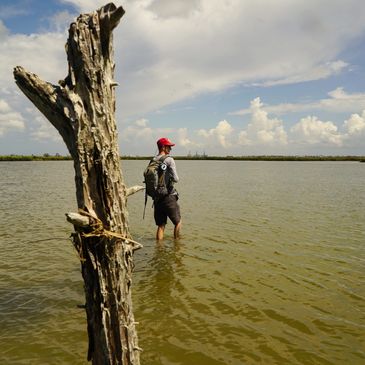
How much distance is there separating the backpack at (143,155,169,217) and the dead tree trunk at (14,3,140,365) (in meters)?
6.18

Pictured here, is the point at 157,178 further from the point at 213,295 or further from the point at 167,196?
the point at 213,295

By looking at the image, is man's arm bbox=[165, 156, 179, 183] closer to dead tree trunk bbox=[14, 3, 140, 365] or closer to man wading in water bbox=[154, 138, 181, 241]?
man wading in water bbox=[154, 138, 181, 241]

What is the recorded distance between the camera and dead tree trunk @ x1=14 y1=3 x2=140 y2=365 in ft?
11.1

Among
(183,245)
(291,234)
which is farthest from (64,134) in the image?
(291,234)

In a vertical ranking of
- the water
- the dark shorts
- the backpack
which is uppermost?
the backpack

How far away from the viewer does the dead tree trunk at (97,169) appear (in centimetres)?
340

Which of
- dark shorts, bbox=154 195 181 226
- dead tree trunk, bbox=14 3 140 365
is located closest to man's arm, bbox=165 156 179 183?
dark shorts, bbox=154 195 181 226

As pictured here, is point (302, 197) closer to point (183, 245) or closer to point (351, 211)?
point (351, 211)

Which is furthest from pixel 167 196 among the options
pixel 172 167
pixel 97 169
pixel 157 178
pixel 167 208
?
pixel 97 169

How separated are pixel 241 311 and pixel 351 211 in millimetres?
14202

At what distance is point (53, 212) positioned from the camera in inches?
703

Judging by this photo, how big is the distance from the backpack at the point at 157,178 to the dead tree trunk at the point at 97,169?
618cm

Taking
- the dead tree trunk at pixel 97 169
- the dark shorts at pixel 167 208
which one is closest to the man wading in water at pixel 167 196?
the dark shorts at pixel 167 208

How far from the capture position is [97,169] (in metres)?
3.58
